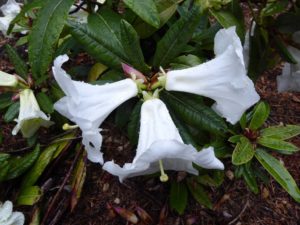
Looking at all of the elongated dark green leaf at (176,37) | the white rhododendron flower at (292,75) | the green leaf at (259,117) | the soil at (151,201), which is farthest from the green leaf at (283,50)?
the soil at (151,201)

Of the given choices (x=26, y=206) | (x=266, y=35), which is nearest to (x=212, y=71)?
(x=266, y=35)

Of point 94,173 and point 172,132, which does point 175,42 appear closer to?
point 172,132

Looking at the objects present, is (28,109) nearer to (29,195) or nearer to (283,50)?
(29,195)

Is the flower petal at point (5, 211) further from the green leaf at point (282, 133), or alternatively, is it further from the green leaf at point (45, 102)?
the green leaf at point (282, 133)

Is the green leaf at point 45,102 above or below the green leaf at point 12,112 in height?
above

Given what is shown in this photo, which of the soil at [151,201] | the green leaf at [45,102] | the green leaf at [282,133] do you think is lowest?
the soil at [151,201]

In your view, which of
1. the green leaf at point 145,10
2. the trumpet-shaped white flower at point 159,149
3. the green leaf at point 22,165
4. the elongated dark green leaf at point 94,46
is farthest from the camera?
the green leaf at point 22,165
